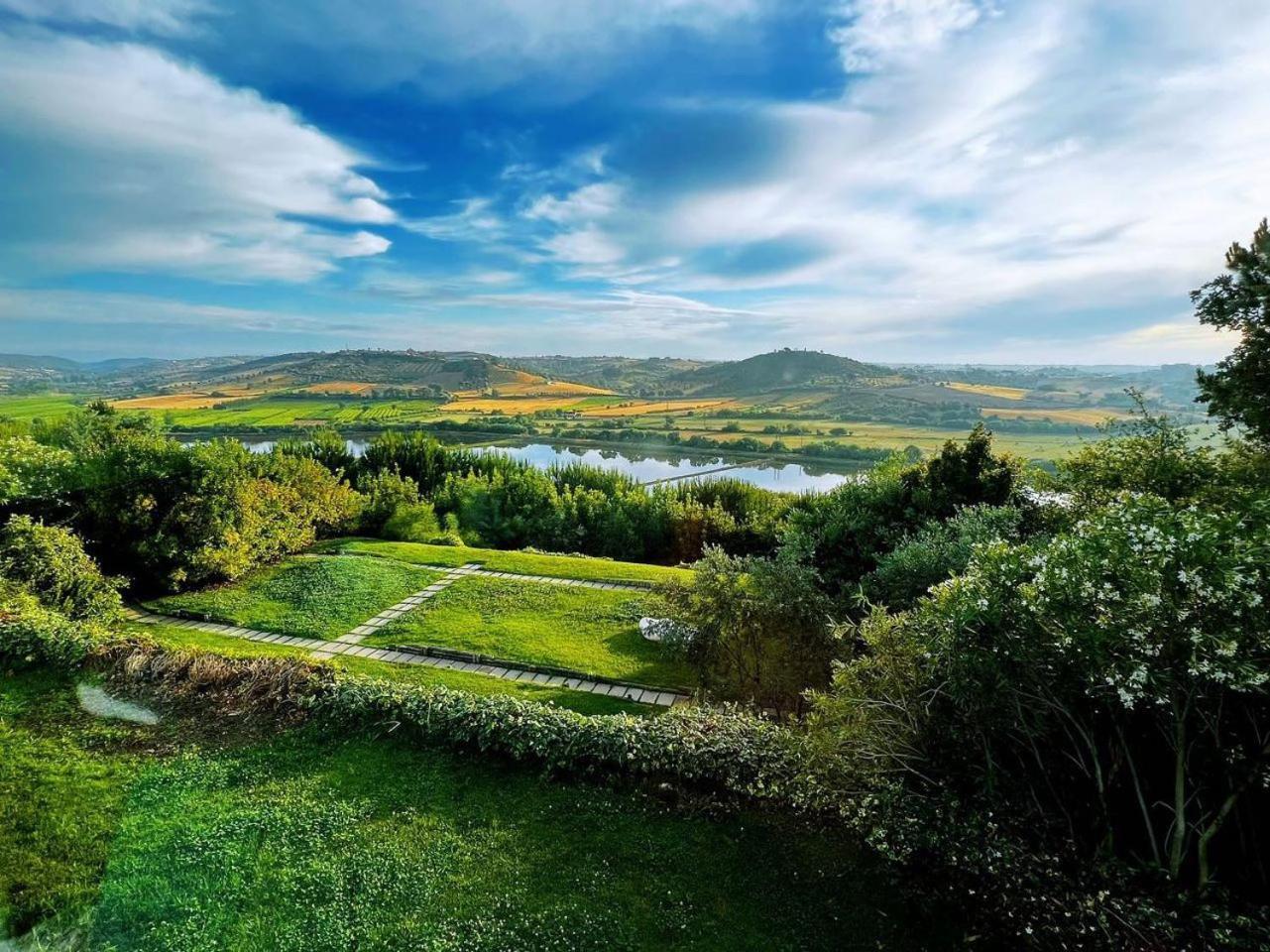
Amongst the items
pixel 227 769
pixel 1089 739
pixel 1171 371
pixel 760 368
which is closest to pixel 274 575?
pixel 227 769

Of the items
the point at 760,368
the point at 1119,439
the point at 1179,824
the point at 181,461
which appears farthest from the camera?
the point at 760,368

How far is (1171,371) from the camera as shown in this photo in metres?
22.4

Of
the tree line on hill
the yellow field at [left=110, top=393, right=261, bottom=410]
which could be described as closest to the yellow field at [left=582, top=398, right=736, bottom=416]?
the yellow field at [left=110, top=393, right=261, bottom=410]

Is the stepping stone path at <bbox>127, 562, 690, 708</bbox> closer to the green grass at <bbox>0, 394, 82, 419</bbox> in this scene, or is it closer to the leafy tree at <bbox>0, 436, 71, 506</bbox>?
the leafy tree at <bbox>0, 436, 71, 506</bbox>

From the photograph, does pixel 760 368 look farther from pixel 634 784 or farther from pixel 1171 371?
pixel 634 784

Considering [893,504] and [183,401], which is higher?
[183,401]

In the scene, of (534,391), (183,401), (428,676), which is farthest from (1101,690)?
(534,391)

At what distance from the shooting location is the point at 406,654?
768cm

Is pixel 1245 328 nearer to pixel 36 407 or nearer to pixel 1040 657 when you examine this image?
pixel 1040 657

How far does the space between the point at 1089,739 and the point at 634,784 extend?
326 cm

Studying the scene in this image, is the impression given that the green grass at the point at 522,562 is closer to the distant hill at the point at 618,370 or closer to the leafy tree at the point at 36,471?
the leafy tree at the point at 36,471

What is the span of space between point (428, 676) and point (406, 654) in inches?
36.9

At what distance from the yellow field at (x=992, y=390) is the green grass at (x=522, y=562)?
28245mm

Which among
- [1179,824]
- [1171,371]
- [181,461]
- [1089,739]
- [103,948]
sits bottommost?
[103,948]
